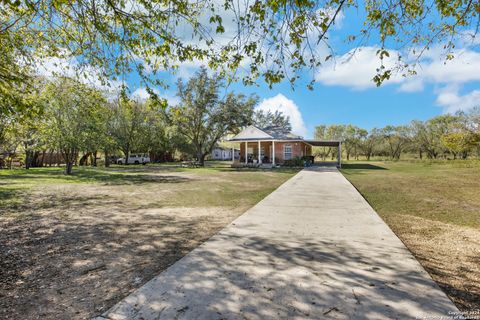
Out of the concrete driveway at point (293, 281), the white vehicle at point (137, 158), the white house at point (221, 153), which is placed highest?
the white house at point (221, 153)

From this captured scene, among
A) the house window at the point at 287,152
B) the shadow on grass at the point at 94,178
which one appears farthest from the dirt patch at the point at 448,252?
the house window at the point at 287,152

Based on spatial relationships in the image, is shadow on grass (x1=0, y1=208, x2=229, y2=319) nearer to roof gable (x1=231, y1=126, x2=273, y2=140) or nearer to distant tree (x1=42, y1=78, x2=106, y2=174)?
distant tree (x1=42, y1=78, x2=106, y2=174)

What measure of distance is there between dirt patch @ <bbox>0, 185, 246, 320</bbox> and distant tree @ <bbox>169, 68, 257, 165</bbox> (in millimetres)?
22749

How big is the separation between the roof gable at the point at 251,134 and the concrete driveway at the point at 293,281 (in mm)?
24666

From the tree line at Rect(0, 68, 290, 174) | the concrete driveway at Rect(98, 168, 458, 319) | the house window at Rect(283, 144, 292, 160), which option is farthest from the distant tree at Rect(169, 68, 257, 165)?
the concrete driveway at Rect(98, 168, 458, 319)

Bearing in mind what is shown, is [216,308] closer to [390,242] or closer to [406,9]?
[390,242]

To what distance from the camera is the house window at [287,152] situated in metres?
30.5

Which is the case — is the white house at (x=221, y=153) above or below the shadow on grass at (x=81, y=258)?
above

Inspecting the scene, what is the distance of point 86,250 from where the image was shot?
13.6 feet

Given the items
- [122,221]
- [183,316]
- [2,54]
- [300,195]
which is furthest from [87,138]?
[183,316]

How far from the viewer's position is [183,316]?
91.4 inches

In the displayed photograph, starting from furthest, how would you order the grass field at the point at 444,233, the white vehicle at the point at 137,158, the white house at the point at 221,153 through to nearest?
the white house at the point at 221,153, the white vehicle at the point at 137,158, the grass field at the point at 444,233

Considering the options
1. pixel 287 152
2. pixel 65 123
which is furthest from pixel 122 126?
pixel 287 152

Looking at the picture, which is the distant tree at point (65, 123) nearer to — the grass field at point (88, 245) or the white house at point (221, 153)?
the grass field at point (88, 245)
